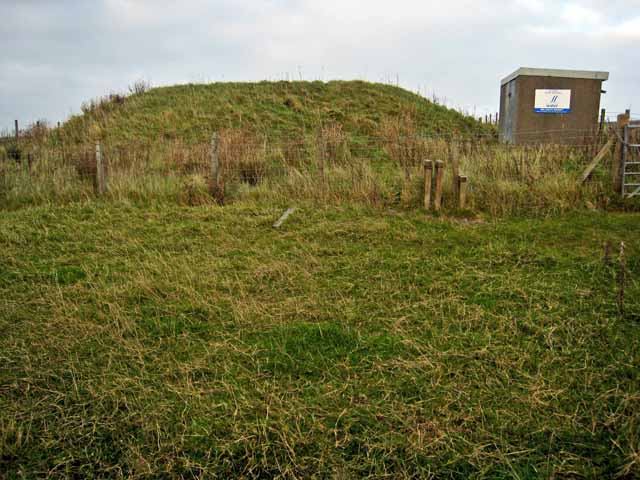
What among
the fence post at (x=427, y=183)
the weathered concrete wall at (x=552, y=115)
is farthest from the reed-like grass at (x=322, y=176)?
the weathered concrete wall at (x=552, y=115)

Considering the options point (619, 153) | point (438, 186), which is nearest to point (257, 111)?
point (438, 186)

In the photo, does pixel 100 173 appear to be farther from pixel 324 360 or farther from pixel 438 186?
pixel 324 360

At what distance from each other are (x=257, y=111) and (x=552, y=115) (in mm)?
10618

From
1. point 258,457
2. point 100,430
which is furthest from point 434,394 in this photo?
point 100,430

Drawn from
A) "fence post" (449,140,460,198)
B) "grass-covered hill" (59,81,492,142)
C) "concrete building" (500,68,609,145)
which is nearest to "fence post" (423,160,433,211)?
"fence post" (449,140,460,198)

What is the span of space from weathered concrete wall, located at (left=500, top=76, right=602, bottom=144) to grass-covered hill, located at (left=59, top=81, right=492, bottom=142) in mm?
4228

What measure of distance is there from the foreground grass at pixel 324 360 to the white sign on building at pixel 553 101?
7553mm

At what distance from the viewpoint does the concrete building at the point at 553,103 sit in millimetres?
11992

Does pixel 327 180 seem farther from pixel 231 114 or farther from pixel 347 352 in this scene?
pixel 231 114

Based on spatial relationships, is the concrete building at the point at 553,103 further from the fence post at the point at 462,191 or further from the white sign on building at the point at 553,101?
the fence post at the point at 462,191

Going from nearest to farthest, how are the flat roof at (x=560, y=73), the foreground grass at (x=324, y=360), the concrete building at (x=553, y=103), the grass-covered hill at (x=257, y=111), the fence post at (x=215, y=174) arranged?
the foreground grass at (x=324, y=360) → the fence post at (x=215, y=174) → the flat roof at (x=560, y=73) → the concrete building at (x=553, y=103) → the grass-covered hill at (x=257, y=111)

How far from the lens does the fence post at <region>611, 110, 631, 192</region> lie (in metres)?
7.42

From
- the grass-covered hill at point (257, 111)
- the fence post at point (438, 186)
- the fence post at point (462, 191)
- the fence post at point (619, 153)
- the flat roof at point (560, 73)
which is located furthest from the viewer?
the grass-covered hill at point (257, 111)

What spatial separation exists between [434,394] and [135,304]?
2.66 metres
